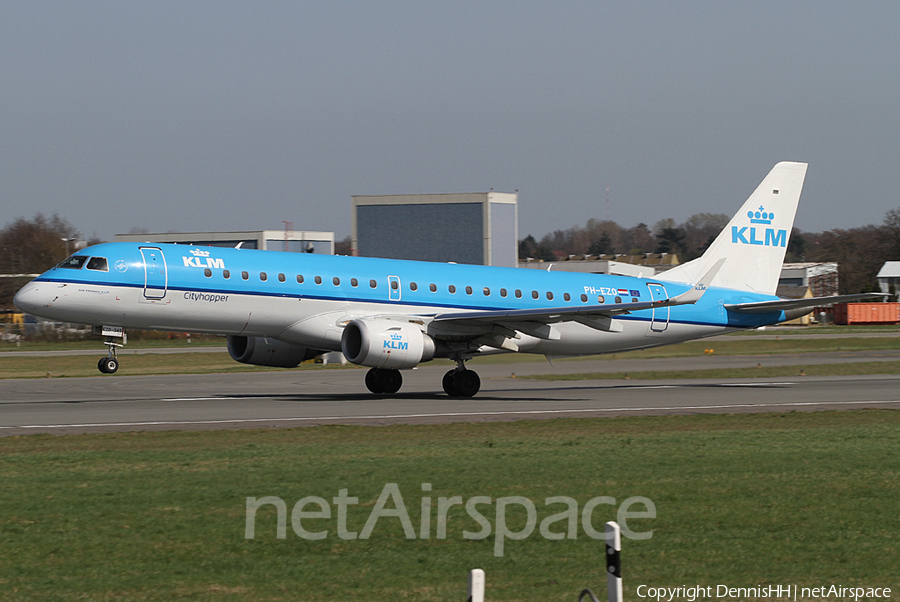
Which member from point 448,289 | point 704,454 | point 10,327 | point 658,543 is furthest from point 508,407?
point 10,327

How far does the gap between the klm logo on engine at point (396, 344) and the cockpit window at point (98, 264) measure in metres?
7.28

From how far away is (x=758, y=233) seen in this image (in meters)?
35.6

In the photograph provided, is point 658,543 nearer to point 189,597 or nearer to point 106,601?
point 189,597

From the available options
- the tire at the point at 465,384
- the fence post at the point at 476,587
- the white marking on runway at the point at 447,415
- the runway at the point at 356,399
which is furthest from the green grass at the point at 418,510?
the tire at the point at 465,384

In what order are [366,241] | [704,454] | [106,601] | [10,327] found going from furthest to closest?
[366,241]
[10,327]
[704,454]
[106,601]

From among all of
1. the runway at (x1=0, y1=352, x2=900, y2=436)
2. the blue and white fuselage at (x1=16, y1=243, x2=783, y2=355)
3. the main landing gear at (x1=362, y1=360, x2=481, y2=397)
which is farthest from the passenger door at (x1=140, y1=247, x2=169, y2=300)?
the main landing gear at (x1=362, y1=360, x2=481, y2=397)

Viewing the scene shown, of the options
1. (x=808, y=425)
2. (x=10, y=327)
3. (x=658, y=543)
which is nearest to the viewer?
(x=658, y=543)

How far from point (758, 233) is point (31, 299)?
24022 millimetres

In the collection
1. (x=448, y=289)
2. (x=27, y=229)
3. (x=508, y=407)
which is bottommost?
(x=508, y=407)

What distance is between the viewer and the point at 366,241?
106 m

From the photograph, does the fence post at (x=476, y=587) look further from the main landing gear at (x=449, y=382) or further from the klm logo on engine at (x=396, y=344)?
the main landing gear at (x=449, y=382)

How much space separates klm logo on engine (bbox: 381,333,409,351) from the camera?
26.2 metres

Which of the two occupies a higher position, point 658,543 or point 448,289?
point 448,289

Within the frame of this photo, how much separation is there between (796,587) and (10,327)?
2969 inches
